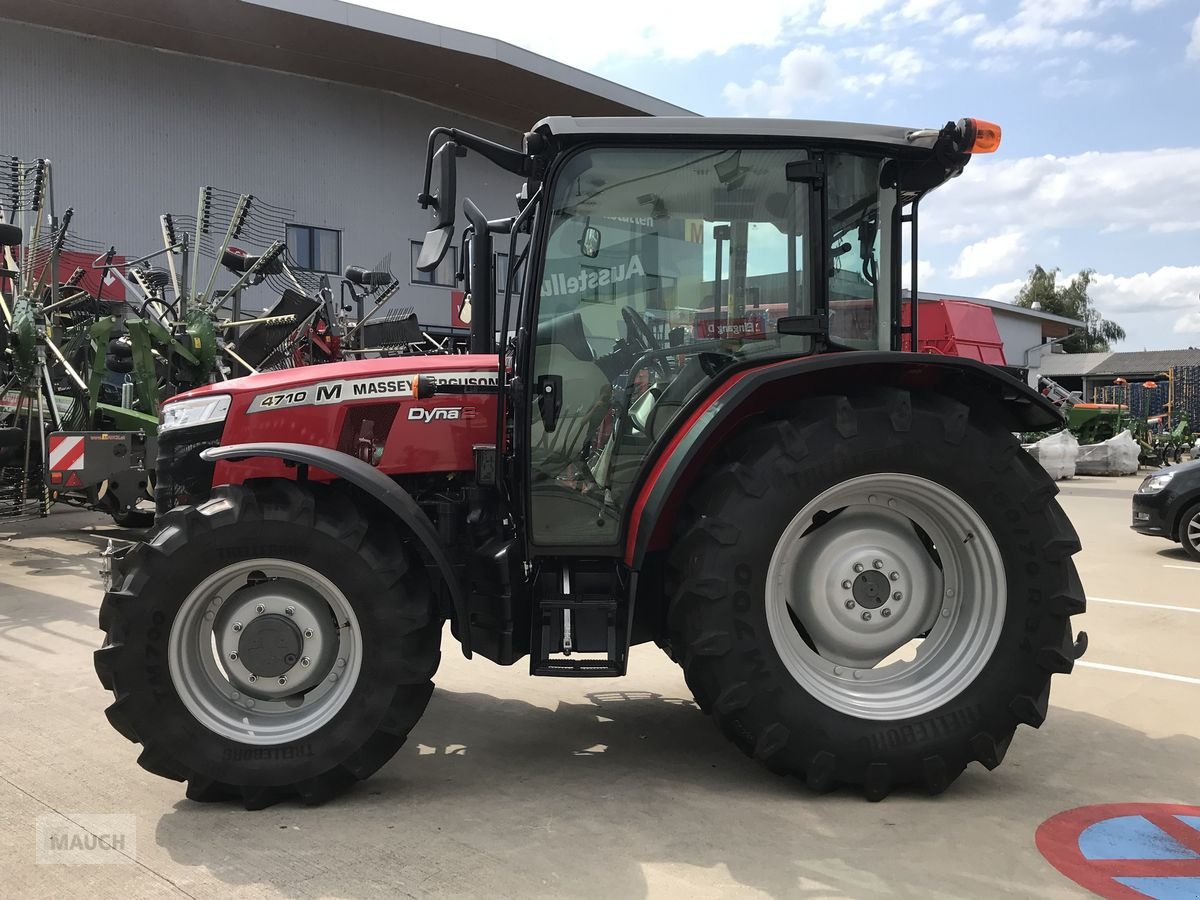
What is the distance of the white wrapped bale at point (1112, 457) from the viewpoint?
20.6 meters

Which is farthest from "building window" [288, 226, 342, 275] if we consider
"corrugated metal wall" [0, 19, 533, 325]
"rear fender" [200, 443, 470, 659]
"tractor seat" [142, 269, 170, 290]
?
"rear fender" [200, 443, 470, 659]

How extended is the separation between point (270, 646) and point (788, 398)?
6.83ft

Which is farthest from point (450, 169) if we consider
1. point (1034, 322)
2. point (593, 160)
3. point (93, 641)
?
point (1034, 322)

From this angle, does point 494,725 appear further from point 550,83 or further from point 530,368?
point 550,83

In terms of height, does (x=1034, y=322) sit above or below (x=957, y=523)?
above

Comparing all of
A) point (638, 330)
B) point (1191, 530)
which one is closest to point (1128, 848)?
point (638, 330)

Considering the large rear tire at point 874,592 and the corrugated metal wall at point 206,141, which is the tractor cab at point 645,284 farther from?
the corrugated metal wall at point 206,141

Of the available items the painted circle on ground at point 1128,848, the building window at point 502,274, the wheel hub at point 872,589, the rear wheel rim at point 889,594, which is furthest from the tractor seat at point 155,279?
the painted circle on ground at point 1128,848

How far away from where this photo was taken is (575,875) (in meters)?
2.70

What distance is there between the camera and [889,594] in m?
3.49

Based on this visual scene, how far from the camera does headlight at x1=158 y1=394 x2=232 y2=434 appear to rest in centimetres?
369

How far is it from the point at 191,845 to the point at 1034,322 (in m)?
52.0

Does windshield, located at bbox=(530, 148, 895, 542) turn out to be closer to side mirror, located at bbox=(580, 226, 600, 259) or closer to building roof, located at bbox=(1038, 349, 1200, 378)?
side mirror, located at bbox=(580, 226, 600, 259)

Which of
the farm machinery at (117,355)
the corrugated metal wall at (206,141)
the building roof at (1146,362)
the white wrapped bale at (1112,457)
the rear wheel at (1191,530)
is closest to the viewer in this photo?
the farm machinery at (117,355)
